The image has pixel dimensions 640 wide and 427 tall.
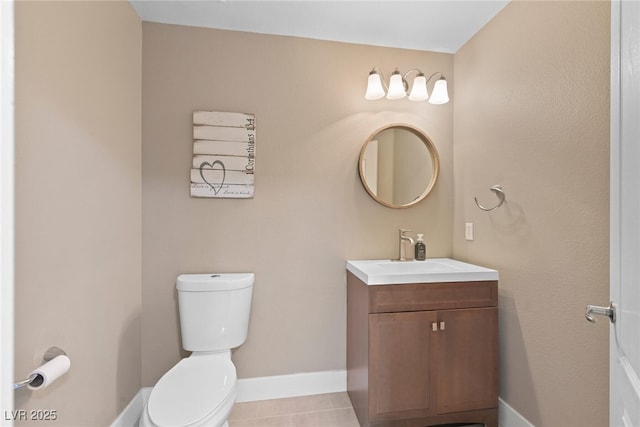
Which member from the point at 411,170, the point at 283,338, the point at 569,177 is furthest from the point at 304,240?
the point at 569,177

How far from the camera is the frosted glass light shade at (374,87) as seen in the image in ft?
6.38

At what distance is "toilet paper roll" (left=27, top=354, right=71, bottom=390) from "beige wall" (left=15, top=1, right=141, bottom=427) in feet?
0.32

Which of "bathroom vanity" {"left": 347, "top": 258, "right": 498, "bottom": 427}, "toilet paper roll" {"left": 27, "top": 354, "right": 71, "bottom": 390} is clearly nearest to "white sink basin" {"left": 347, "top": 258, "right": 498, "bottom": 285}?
"bathroom vanity" {"left": 347, "top": 258, "right": 498, "bottom": 427}

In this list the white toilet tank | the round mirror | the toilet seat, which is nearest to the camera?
the toilet seat

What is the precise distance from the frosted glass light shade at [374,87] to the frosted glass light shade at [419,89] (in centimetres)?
23

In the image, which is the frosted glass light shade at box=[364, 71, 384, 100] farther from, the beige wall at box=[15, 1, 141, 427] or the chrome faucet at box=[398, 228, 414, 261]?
the beige wall at box=[15, 1, 141, 427]

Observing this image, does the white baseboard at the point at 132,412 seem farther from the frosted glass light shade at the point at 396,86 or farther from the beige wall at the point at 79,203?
the frosted glass light shade at the point at 396,86

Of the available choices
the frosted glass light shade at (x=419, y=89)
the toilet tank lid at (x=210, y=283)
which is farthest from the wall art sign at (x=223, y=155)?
the frosted glass light shade at (x=419, y=89)

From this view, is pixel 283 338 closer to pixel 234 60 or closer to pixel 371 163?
pixel 371 163

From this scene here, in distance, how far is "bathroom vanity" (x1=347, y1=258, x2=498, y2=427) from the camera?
1587mm

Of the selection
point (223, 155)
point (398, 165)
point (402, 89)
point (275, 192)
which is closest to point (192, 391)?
point (275, 192)

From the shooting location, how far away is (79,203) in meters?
1.29

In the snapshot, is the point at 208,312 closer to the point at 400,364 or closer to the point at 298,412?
the point at 298,412

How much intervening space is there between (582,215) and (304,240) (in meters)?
1.44
